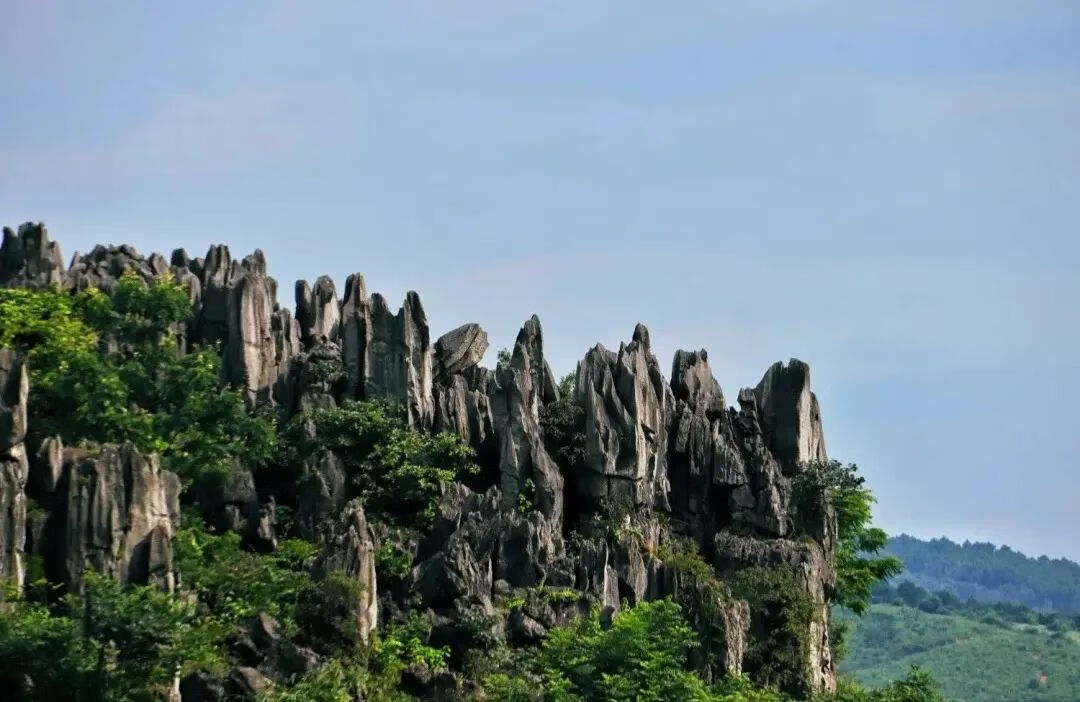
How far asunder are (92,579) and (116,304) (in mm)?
14568

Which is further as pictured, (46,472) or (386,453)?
(386,453)

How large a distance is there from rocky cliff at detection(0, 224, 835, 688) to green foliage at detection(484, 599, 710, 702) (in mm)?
1298

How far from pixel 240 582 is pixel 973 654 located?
90.3 meters

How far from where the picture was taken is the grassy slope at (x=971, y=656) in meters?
120

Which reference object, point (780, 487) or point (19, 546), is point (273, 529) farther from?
point (780, 487)

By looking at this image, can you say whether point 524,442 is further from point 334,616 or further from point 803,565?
point 334,616

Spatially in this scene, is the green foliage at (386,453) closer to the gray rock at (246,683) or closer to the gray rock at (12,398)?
the gray rock at (12,398)

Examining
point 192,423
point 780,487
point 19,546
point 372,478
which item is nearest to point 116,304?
point 192,423

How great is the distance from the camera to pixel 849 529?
182 ft

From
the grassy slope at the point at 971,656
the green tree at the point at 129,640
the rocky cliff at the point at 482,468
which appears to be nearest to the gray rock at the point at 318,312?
the rocky cliff at the point at 482,468

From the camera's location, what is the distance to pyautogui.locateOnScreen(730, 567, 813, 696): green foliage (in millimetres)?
46875

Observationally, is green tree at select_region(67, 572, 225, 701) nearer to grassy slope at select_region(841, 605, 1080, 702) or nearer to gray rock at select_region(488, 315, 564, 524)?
gray rock at select_region(488, 315, 564, 524)

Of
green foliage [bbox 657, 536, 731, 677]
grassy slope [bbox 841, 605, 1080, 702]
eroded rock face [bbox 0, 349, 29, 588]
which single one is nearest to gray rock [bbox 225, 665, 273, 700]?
eroded rock face [bbox 0, 349, 29, 588]

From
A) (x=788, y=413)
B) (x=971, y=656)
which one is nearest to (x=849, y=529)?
(x=788, y=413)
